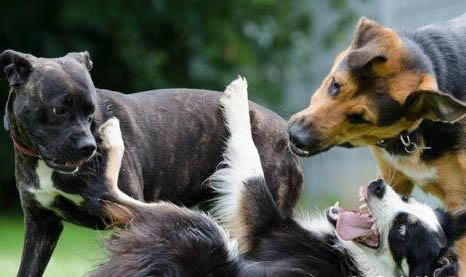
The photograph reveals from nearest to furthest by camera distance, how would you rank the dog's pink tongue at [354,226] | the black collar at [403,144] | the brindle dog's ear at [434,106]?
the brindle dog's ear at [434,106], the dog's pink tongue at [354,226], the black collar at [403,144]

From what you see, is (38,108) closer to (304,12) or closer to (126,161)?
(126,161)

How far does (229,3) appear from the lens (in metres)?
18.6

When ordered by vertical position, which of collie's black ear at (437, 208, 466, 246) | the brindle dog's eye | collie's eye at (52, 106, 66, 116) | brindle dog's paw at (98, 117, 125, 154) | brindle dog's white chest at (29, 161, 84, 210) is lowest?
brindle dog's white chest at (29, 161, 84, 210)

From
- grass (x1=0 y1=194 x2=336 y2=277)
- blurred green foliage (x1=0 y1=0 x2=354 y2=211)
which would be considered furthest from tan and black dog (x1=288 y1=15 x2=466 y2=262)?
blurred green foliage (x1=0 y1=0 x2=354 y2=211)

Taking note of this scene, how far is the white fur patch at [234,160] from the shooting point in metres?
6.75

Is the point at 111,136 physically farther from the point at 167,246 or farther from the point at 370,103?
the point at 370,103

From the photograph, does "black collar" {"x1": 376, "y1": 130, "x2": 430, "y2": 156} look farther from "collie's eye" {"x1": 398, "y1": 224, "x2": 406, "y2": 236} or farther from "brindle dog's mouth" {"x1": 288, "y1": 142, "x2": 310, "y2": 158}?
"collie's eye" {"x1": 398, "y1": 224, "x2": 406, "y2": 236}

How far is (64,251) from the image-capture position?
12422mm

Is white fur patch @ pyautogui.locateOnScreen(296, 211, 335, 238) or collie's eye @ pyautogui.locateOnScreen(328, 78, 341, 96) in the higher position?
collie's eye @ pyautogui.locateOnScreen(328, 78, 341, 96)

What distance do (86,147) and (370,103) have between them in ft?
5.55

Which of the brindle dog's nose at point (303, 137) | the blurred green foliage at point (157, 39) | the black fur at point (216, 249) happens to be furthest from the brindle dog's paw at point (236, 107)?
the blurred green foliage at point (157, 39)

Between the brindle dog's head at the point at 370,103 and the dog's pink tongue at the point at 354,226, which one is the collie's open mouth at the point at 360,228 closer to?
the dog's pink tongue at the point at 354,226

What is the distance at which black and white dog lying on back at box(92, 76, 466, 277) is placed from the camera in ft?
19.1

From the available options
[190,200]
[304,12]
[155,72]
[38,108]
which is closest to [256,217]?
[190,200]
